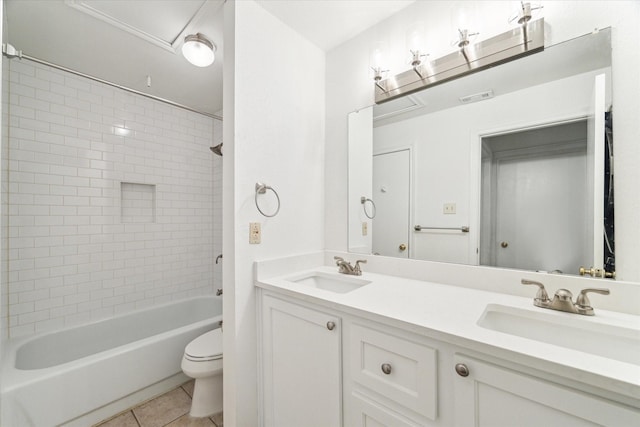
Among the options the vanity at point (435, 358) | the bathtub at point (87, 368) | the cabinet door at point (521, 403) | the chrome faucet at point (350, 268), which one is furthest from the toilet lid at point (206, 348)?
the cabinet door at point (521, 403)

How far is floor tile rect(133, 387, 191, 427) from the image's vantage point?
1.60 metres

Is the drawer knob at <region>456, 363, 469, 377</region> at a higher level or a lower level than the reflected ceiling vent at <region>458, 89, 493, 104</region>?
lower

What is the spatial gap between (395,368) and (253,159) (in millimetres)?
1199

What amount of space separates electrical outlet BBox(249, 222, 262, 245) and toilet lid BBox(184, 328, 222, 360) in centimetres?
90

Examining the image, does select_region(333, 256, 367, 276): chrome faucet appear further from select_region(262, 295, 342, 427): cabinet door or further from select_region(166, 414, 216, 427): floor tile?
select_region(166, 414, 216, 427): floor tile

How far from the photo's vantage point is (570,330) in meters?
0.84

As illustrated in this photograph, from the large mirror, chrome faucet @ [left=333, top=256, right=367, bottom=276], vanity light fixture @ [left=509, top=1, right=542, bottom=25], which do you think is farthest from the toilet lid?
vanity light fixture @ [left=509, top=1, right=542, bottom=25]

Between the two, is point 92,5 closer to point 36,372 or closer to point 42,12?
point 42,12

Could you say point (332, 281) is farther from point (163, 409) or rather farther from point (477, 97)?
point (163, 409)

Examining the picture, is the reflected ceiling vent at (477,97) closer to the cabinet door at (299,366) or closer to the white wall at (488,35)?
the white wall at (488,35)

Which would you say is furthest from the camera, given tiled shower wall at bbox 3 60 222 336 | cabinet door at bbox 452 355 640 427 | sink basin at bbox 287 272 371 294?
tiled shower wall at bbox 3 60 222 336

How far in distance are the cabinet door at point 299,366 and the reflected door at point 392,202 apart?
0.68 meters

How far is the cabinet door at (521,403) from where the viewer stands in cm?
57

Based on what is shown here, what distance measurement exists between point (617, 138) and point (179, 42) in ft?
8.13
